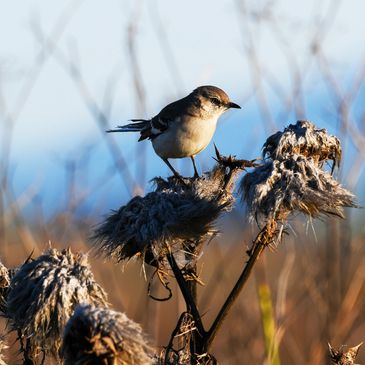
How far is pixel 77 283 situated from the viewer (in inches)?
104

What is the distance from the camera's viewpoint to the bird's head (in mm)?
5388

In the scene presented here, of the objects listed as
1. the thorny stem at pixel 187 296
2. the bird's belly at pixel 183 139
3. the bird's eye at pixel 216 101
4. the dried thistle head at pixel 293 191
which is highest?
the bird's eye at pixel 216 101

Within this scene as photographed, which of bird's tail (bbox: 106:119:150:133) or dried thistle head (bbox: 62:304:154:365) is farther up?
bird's tail (bbox: 106:119:150:133)

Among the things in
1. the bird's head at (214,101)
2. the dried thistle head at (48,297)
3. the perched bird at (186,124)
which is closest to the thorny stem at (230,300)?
the dried thistle head at (48,297)

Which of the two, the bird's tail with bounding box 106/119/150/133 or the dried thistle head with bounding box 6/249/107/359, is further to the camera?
the bird's tail with bounding box 106/119/150/133

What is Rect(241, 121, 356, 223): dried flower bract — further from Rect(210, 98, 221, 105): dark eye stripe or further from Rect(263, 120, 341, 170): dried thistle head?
Rect(210, 98, 221, 105): dark eye stripe

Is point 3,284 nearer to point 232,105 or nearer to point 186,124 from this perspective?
point 186,124

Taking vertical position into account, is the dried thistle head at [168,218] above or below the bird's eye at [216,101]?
below

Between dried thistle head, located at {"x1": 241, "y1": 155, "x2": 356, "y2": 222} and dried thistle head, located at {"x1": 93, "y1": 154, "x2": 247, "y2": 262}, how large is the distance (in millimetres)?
141

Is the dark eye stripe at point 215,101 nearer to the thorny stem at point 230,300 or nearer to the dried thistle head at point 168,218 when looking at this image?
the dried thistle head at point 168,218

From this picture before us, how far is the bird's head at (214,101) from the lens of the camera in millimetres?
5388

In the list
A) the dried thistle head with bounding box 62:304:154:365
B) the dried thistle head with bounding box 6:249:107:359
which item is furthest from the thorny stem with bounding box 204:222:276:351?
the dried thistle head with bounding box 62:304:154:365

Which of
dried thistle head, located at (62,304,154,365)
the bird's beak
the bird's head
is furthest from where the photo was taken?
the bird's head

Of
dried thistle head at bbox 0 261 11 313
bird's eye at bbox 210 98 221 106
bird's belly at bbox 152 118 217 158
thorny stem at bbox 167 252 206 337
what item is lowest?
dried thistle head at bbox 0 261 11 313
